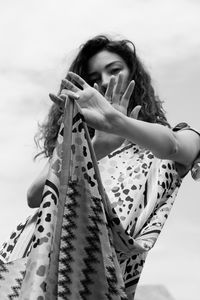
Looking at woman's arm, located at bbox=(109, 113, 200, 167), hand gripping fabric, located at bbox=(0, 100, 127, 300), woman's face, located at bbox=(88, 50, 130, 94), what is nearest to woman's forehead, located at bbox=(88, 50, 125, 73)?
woman's face, located at bbox=(88, 50, 130, 94)

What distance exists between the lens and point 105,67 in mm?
3100

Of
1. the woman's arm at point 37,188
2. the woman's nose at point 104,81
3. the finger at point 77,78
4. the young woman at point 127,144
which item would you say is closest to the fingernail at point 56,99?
the young woman at point 127,144

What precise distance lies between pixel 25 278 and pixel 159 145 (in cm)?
69

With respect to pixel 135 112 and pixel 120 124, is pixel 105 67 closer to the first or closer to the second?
pixel 135 112

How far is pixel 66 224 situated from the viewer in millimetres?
2297

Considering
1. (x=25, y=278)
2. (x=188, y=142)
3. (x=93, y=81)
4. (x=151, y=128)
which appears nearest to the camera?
(x=25, y=278)

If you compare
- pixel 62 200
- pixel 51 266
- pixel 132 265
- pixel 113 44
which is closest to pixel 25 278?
pixel 51 266

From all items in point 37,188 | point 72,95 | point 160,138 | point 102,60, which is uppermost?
point 102,60

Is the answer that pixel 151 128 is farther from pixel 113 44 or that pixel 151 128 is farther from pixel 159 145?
pixel 113 44

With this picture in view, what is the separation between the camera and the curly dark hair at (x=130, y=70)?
3.16m

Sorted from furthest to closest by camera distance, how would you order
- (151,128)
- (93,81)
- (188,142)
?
(93,81) < (188,142) < (151,128)

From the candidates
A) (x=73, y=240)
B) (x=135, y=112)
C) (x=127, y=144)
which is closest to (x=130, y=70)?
(x=127, y=144)

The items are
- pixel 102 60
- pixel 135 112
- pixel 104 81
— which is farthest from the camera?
pixel 102 60

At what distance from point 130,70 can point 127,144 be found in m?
0.30
